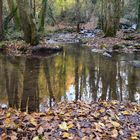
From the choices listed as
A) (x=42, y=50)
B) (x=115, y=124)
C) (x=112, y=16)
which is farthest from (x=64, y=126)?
(x=112, y=16)

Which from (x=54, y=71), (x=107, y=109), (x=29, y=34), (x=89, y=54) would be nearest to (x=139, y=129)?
(x=107, y=109)

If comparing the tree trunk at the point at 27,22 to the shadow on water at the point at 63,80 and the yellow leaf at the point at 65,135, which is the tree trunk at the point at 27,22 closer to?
the shadow on water at the point at 63,80

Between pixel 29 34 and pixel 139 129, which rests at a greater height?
pixel 29 34

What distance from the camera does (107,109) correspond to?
6.43m

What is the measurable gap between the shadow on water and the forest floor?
1.27m

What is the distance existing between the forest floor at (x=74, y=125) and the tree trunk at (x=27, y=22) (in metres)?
10.7

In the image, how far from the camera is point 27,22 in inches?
653

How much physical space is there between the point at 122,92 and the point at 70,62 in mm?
5072

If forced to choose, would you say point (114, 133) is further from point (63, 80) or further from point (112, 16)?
point (112, 16)

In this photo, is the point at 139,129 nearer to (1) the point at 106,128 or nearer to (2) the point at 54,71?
(1) the point at 106,128

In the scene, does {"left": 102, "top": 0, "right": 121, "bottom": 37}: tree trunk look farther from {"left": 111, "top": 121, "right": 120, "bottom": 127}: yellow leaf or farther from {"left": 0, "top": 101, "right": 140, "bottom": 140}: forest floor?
{"left": 111, "top": 121, "right": 120, "bottom": 127}: yellow leaf

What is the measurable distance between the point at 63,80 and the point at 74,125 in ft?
14.8

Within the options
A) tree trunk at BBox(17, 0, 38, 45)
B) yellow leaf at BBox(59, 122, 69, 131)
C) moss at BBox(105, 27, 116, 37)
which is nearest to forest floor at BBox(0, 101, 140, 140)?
yellow leaf at BBox(59, 122, 69, 131)

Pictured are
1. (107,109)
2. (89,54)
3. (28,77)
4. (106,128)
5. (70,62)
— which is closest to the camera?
(106,128)
